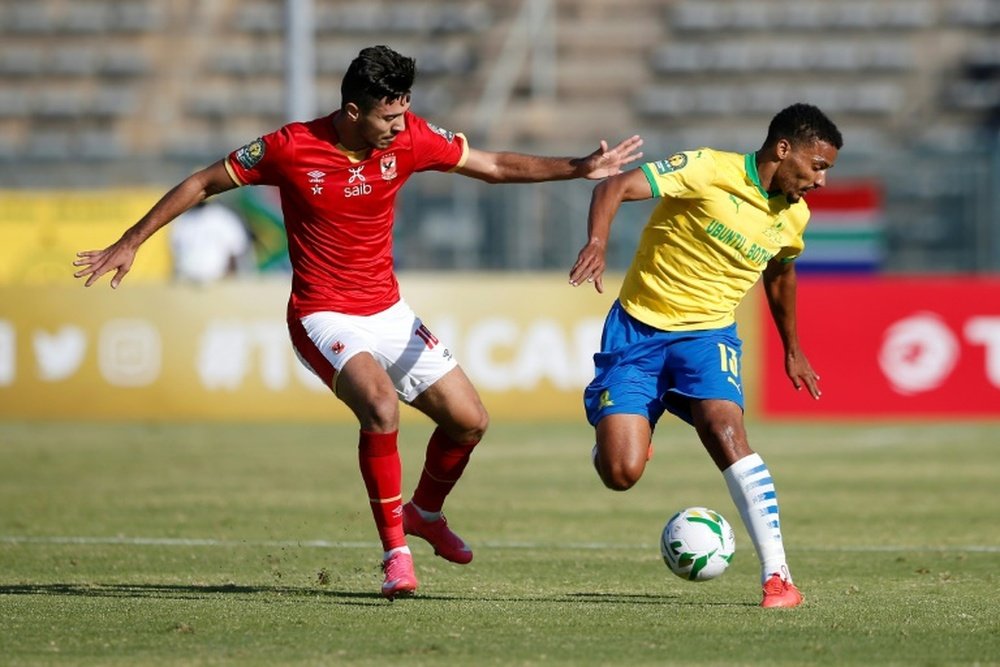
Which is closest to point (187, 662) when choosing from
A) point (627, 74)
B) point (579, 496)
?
point (579, 496)

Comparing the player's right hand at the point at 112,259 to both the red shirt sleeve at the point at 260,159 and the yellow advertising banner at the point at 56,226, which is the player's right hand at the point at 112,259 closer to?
the red shirt sleeve at the point at 260,159

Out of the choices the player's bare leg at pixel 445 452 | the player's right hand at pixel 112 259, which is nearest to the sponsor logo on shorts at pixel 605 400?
the player's bare leg at pixel 445 452

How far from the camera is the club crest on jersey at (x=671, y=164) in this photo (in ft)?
25.6

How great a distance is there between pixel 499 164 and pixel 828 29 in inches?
886

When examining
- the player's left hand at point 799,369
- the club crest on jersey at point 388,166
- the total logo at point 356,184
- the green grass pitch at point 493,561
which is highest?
the club crest on jersey at point 388,166

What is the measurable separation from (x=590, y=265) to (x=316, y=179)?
53.6 inches

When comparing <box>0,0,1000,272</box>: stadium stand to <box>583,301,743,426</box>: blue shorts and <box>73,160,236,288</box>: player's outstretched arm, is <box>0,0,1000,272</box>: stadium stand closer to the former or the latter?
<box>583,301,743,426</box>: blue shorts

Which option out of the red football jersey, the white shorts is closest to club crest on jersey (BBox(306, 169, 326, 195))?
the red football jersey

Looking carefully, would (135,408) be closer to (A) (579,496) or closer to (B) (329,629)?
(A) (579,496)

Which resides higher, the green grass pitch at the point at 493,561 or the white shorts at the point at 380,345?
the white shorts at the point at 380,345

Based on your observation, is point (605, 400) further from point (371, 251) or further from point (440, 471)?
point (371, 251)

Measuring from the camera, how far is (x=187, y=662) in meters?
6.01

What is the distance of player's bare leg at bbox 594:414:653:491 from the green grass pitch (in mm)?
521

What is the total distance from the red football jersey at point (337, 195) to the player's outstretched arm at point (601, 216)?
33.3 inches
